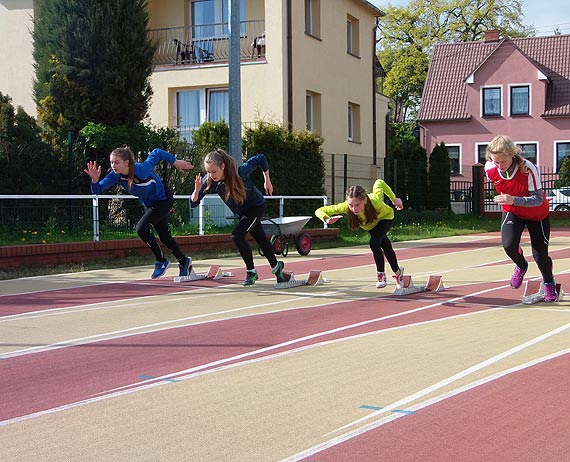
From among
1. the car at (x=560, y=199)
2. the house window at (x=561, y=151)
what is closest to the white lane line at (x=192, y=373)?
the car at (x=560, y=199)

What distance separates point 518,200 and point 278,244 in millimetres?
8779

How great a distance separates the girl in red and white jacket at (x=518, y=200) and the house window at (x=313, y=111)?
2056 cm

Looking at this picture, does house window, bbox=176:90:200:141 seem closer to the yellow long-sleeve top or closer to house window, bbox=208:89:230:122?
house window, bbox=208:89:230:122

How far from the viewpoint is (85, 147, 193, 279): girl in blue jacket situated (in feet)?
38.0

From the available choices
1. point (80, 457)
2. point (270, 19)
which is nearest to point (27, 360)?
point (80, 457)

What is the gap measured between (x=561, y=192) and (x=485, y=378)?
40250mm

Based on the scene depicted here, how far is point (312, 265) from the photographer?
624 inches

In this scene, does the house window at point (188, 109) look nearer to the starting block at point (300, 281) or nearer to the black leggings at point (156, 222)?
the black leggings at point (156, 222)

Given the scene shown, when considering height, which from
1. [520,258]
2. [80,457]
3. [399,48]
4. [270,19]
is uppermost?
A: [399,48]

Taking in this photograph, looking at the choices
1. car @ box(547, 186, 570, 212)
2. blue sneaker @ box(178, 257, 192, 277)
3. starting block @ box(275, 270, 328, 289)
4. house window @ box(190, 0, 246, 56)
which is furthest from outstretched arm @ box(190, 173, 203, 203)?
car @ box(547, 186, 570, 212)

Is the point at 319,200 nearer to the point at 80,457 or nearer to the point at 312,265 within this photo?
the point at 312,265

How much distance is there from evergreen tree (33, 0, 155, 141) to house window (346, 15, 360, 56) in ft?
45.8

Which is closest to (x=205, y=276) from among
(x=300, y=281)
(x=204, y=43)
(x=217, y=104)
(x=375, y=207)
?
(x=300, y=281)

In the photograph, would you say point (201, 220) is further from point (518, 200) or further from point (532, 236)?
point (518, 200)
